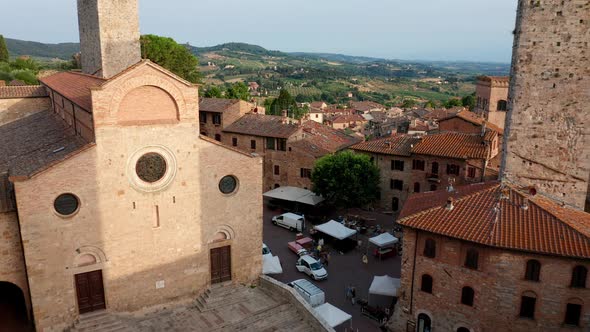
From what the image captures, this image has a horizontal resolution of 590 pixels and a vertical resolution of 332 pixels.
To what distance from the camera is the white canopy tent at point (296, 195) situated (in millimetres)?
37281

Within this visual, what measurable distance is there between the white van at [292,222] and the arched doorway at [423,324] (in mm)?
15131

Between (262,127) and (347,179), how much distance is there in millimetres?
13278

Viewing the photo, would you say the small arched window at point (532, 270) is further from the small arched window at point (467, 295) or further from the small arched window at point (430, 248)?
the small arched window at point (430, 248)

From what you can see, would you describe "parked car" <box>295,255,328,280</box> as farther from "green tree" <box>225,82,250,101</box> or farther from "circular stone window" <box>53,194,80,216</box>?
"green tree" <box>225,82,250,101</box>

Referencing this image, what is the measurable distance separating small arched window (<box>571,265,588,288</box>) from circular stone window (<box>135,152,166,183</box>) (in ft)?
57.9

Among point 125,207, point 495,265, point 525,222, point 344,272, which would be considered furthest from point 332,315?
point 125,207

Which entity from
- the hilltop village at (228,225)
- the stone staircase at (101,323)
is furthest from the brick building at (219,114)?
the stone staircase at (101,323)

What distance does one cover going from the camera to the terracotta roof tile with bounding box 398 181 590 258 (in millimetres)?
17969

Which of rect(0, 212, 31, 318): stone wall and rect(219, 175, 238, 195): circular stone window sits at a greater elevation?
rect(219, 175, 238, 195): circular stone window

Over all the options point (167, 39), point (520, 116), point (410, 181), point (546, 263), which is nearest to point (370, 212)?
point (410, 181)

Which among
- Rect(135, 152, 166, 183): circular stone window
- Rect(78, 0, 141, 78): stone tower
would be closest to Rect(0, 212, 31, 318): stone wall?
Rect(135, 152, 166, 183): circular stone window

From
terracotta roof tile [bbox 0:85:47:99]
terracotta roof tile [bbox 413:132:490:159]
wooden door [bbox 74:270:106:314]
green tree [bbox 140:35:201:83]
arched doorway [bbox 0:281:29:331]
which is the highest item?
green tree [bbox 140:35:201:83]

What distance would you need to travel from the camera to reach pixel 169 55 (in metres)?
56.9

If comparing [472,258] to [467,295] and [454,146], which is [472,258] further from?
[454,146]
